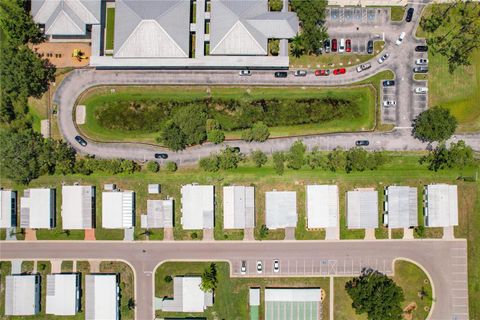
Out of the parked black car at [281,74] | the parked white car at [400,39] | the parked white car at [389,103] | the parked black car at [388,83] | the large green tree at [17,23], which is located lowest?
the parked white car at [389,103]

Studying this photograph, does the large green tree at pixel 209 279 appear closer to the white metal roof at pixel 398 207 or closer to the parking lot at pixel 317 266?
the parking lot at pixel 317 266

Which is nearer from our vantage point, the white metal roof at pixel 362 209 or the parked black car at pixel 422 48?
the white metal roof at pixel 362 209

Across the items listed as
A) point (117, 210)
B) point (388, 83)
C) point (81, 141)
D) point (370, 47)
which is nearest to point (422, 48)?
point (388, 83)

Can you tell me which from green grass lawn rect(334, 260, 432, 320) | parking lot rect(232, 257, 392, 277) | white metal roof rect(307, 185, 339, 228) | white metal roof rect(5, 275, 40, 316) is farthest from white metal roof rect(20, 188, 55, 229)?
green grass lawn rect(334, 260, 432, 320)

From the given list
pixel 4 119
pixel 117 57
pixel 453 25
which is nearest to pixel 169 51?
pixel 117 57

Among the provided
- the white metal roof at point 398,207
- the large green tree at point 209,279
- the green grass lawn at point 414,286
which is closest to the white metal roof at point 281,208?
the large green tree at point 209,279

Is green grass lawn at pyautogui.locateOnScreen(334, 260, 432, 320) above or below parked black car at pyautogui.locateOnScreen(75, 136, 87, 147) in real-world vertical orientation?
below

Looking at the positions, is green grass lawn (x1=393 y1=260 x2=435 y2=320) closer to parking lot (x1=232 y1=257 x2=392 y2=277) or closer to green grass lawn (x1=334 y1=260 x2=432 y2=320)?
green grass lawn (x1=334 y1=260 x2=432 y2=320)
